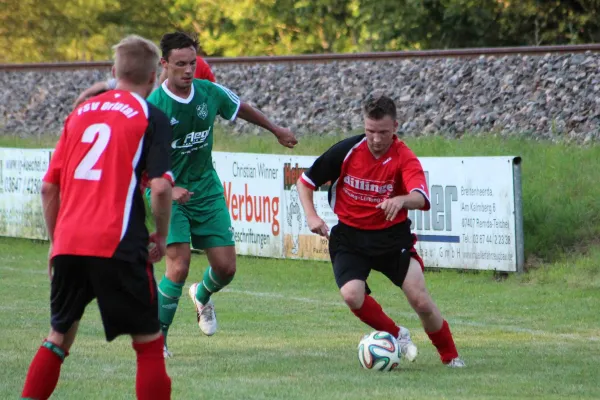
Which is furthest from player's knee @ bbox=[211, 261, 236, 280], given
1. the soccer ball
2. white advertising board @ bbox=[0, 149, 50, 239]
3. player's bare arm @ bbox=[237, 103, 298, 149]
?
white advertising board @ bbox=[0, 149, 50, 239]

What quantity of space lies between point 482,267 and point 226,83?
10809 millimetres

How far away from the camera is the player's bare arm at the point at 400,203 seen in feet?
22.8

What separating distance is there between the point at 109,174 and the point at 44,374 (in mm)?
940

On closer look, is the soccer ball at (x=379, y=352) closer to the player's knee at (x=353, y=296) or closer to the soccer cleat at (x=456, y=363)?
the player's knee at (x=353, y=296)

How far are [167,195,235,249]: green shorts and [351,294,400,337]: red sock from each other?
3.58 feet

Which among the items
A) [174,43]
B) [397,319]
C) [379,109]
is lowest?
Answer: [397,319]

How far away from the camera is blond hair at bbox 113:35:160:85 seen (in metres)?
5.31

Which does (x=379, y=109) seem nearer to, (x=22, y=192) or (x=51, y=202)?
(x=51, y=202)

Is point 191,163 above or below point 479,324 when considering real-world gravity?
above

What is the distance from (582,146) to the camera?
1631 centimetres

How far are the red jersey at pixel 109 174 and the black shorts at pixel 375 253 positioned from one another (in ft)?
8.05

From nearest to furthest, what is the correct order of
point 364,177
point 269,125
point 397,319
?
point 364,177
point 269,125
point 397,319

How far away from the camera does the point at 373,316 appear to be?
25.1 ft

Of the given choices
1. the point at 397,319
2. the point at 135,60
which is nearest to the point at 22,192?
the point at 397,319
